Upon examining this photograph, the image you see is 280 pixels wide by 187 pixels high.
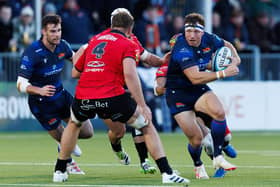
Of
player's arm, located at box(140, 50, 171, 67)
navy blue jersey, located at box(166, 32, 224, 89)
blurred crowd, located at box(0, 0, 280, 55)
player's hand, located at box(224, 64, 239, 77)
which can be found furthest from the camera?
blurred crowd, located at box(0, 0, 280, 55)

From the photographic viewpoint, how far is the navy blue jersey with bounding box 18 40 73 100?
1316 centimetres

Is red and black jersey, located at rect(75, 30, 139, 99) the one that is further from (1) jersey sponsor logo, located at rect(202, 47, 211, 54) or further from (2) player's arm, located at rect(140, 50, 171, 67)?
(1) jersey sponsor logo, located at rect(202, 47, 211, 54)

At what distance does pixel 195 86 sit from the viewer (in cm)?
1280

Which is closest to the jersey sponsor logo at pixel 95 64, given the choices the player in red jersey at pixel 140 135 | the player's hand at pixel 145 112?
the player's hand at pixel 145 112

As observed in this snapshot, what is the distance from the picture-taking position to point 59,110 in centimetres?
1375

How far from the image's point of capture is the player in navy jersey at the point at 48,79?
42.9 feet

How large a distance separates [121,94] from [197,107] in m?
1.56

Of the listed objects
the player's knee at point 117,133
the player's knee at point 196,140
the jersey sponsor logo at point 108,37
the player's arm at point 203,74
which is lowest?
the player's knee at point 117,133

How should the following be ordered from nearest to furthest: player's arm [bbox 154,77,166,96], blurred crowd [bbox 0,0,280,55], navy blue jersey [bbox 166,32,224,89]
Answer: navy blue jersey [bbox 166,32,224,89]
player's arm [bbox 154,77,166,96]
blurred crowd [bbox 0,0,280,55]

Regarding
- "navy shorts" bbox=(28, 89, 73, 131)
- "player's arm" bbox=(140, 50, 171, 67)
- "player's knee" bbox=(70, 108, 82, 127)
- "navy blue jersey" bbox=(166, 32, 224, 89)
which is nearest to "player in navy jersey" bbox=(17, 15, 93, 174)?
"navy shorts" bbox=(28, 89, 73, 131)

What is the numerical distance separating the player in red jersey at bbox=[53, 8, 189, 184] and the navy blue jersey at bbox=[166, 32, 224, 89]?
112cm

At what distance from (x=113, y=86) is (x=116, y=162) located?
3.85 m

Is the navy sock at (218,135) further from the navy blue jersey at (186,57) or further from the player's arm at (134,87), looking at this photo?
the player's arm at (134,87)

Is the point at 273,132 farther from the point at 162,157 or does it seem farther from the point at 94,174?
the point at 162,157
